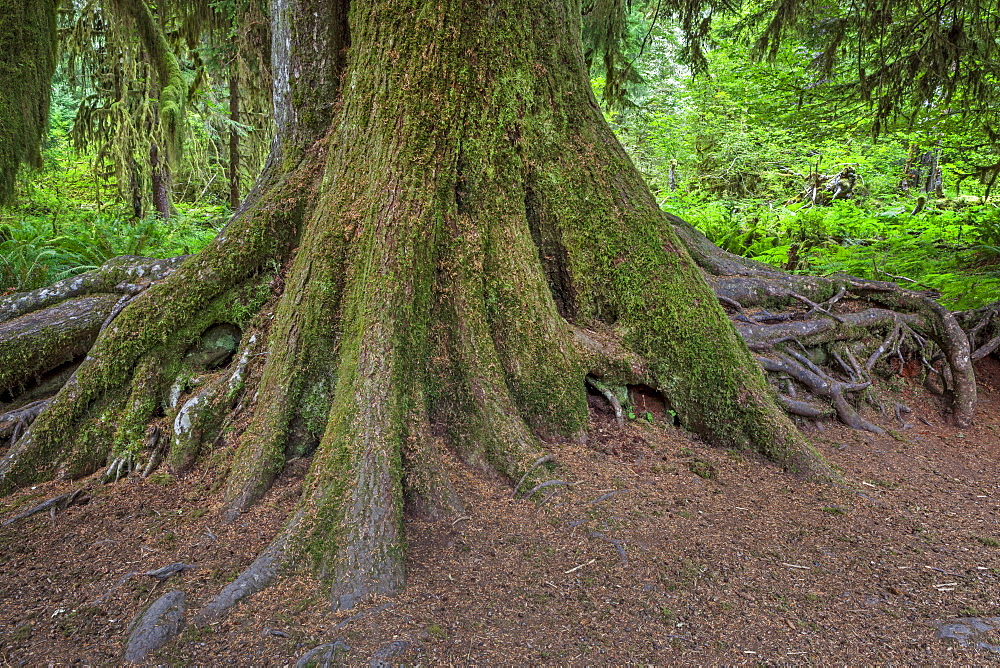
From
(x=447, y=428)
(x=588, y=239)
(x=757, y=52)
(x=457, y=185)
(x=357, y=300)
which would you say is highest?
(x=757, y=52)

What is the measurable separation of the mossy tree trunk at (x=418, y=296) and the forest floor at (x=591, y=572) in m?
0.27

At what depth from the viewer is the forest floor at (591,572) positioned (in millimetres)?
2387

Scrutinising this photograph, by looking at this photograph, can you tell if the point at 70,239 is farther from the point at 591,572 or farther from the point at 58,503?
the point at 591,572

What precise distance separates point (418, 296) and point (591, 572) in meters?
1.85

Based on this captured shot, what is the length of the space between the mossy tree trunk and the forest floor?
0.90 feet

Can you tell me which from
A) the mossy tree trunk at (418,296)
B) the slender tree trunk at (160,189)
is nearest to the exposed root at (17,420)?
the mossy tree trunk at (418,296)

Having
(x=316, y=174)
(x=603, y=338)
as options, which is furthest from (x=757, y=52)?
(x=316, y=174)

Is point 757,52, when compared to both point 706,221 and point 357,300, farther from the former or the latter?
point 357,300

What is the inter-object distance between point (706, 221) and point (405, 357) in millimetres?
9418

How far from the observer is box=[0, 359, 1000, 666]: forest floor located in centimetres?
239

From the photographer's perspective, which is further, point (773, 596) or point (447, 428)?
point (447, 428)

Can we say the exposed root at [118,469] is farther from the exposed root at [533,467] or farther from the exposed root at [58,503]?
the exposed root at [533,467]

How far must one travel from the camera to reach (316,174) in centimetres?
430

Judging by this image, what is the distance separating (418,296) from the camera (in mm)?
3582
